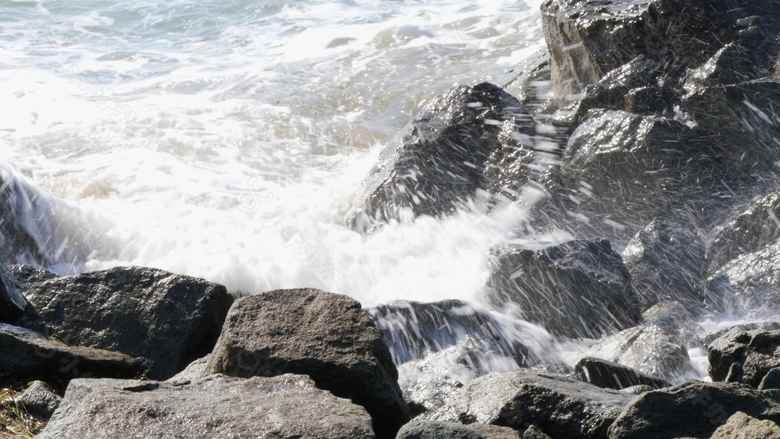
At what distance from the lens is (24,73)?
1088cm

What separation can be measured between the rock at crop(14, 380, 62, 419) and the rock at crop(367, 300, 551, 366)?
149 centimetres

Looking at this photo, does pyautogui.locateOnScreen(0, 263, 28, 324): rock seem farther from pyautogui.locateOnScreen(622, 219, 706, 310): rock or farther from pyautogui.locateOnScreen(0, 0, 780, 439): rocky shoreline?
pyautogui.locateOnScreen(622, 219, 706, 310): rock

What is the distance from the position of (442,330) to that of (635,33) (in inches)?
149

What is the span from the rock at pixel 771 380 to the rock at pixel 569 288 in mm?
1904

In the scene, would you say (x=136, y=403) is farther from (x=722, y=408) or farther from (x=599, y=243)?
(x=599, y=243)

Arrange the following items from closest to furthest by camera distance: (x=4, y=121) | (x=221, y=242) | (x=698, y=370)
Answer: (x=698, y=370) → (x=221, y=242) → (x=4, y=121)

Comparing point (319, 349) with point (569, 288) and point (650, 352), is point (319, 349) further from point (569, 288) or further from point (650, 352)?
point (569, 288)

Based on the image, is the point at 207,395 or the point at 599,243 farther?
the point at 599,243

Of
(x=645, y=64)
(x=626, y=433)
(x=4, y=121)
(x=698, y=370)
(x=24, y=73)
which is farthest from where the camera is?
(x=24, y=73)

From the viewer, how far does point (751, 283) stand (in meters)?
5.08

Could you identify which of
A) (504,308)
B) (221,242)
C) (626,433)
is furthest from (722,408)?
(221,242)

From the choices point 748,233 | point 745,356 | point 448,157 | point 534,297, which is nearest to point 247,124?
point 448,157

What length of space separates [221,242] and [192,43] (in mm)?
6611

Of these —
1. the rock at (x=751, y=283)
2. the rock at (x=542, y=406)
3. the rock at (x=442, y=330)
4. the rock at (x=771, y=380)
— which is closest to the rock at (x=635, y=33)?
the rock at (x=751, y=283)
